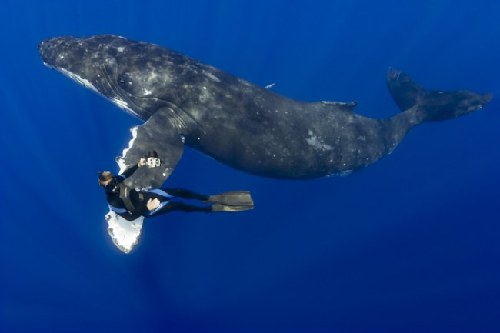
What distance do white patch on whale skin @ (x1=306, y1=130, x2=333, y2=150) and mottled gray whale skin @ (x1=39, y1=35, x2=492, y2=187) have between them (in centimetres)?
3

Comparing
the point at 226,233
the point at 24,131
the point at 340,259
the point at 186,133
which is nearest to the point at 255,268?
the point at 226,233

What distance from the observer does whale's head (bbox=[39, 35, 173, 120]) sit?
10422mm

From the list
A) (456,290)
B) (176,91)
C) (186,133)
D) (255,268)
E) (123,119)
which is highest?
(123,119)

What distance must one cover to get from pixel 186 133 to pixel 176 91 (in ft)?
3.80

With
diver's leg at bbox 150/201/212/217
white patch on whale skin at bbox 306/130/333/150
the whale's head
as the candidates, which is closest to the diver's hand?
diver's leg at bbox 150/201/212/217

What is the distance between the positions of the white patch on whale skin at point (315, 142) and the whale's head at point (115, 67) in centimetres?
450

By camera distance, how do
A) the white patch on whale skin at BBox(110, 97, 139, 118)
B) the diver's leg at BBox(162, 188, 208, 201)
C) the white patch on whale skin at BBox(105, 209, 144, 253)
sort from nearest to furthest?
the white patch on whale skin at BBox(105, 209, 144, 253)
the diver's leg at BBox(162, 188, 208, 201)
the white patch on whale skin at BBox(110, 97, 139, 118)

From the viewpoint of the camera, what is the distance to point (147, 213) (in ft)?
27.1

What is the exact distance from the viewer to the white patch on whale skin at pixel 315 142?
11578 millimetres

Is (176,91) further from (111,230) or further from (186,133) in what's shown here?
(111,230)

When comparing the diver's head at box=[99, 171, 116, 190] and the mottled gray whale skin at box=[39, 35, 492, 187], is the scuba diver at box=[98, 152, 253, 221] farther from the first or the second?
the mottled gray whale skin at box=[39, 35, 492, 187]

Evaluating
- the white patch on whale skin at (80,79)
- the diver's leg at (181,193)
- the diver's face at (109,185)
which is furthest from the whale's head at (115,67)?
the diver's face at (109,185)

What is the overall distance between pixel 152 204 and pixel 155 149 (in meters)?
1.87

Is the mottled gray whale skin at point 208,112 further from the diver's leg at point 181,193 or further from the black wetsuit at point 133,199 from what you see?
the black wetsuit at point 133,199
